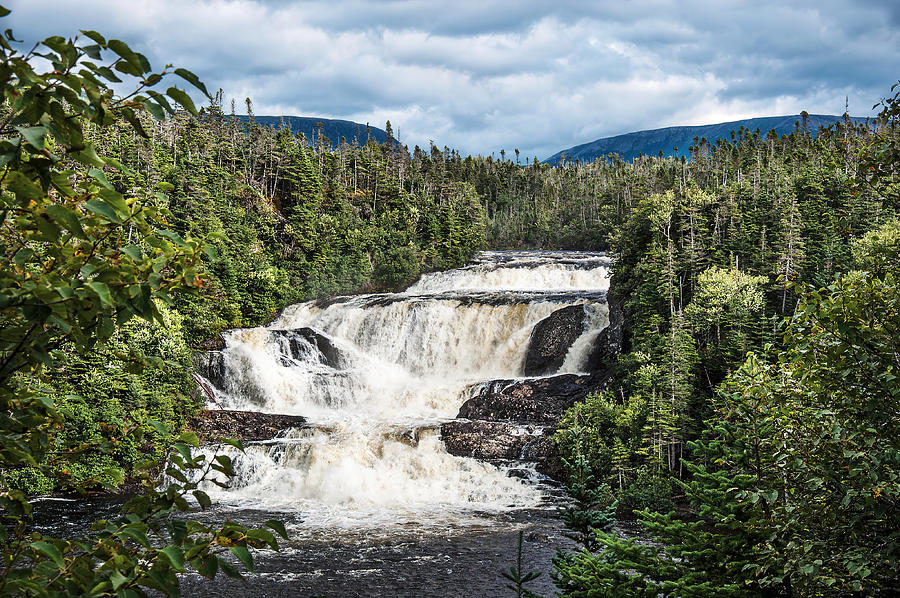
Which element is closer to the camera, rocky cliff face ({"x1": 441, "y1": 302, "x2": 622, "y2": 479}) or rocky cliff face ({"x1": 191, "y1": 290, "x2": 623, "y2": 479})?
rocky cliff face ({"x1": 441, "y1": 302, "x2": 622, "y2": 479})

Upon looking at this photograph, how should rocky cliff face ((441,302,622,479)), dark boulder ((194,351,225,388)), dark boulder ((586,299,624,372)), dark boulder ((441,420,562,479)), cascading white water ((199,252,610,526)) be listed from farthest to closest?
dark boulder ((194,351,225,388)), dark boulder ((586,299,624,372)), rocky cliff face ((441,302,622,479)), dark boulder ((441,420,562,479)), cascading white water ((199,252,610,526))

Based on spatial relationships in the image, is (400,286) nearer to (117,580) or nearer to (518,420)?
(518,420)

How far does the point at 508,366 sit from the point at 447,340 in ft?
12.9

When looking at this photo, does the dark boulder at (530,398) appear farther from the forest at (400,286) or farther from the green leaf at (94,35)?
the green leaf at (94,35)

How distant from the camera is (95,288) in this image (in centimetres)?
178

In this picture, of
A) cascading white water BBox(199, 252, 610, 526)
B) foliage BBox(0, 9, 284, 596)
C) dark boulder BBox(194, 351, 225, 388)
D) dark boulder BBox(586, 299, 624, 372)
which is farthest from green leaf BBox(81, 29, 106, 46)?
dark boulder BBox(194, 351, 225, 388)

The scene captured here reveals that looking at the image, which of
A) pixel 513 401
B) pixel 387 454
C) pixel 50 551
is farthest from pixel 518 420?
pixel 50 551

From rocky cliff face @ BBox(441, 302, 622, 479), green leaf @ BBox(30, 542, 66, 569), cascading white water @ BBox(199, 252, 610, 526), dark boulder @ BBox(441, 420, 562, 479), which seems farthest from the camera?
rocky cliff face @ BBox(441, 302, 622, 479)

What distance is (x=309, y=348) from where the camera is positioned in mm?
31672

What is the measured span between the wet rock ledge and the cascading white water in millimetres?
1189

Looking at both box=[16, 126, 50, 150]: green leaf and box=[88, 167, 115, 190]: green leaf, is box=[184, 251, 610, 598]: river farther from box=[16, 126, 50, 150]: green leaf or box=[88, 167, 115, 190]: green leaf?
box=[16, 126, 50, 150]: green leaf

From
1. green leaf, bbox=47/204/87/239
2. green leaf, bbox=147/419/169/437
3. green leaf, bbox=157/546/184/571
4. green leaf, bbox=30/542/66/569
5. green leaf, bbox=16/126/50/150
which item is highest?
green leaf, bbox=16/126/50/150

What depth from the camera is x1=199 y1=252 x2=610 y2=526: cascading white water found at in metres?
20.5

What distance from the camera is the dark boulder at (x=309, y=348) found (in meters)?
31.0
